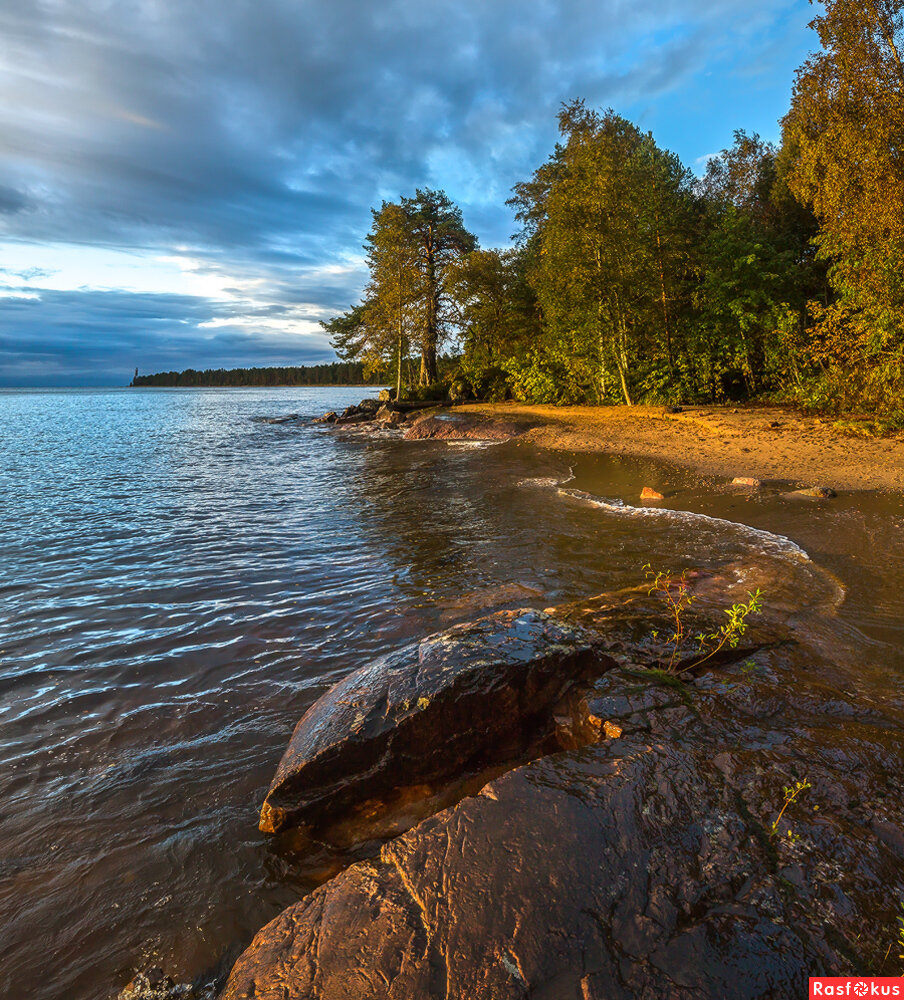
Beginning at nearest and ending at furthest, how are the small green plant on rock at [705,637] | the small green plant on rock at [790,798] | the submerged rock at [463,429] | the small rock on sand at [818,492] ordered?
the small green plant on rock at [790,798], the small green plant on rock at [705,637], the small rock on sand at [818,492], the submerged rock at [463,429]

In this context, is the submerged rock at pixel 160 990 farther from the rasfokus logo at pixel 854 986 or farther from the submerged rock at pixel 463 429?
the submerged rock at pixel 463 429

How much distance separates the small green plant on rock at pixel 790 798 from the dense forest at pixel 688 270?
605 inches

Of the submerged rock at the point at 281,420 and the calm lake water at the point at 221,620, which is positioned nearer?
the calm lake water at the point at 221,620

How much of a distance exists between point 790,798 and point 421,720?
207cm

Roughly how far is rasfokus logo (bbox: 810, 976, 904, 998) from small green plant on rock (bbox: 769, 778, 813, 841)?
Answer: 567 mm

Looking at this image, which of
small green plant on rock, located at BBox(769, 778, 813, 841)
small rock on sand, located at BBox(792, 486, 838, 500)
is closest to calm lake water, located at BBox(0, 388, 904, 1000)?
small rock on sand, located at BBox(792, 486, 838, 500)

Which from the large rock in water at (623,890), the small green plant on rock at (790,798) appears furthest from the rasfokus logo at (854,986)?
the small green plant on rock at (790,798)

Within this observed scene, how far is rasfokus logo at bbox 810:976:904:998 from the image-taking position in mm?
1869

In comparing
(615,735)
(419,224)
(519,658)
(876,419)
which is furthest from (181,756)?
(419,224)

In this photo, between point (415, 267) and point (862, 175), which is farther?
point (415, 267)

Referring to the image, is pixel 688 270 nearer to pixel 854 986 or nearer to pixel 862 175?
pixel 862 175

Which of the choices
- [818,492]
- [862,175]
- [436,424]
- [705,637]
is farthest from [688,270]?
[705,637]

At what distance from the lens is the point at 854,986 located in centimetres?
191

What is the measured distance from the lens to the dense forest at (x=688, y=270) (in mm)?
13305
